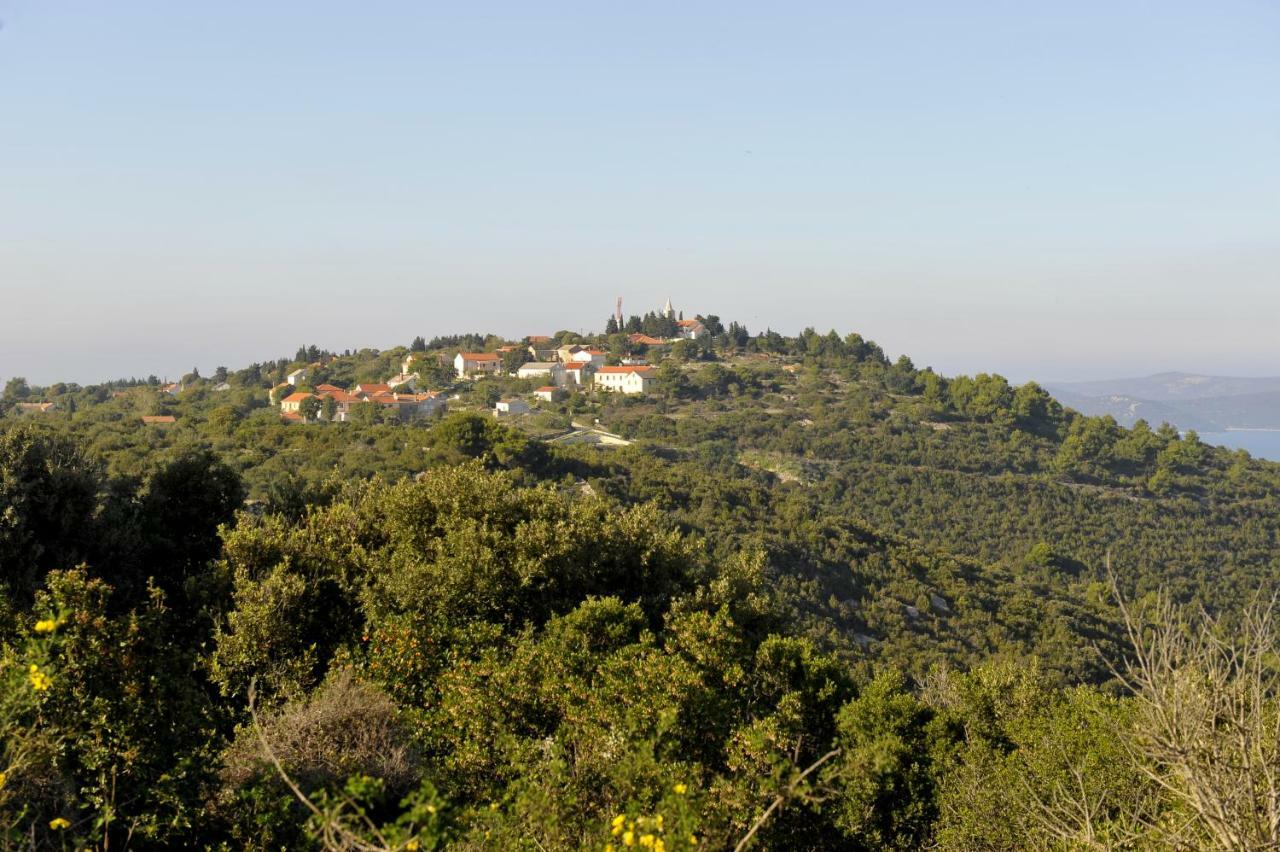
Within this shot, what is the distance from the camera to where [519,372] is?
110 meters

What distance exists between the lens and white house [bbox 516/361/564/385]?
107438 millimetres

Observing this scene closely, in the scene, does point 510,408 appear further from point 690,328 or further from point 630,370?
point 690,328

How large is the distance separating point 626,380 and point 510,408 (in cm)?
1882

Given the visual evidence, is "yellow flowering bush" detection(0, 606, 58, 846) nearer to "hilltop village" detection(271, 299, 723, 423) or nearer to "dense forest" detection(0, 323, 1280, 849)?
"dense forest" detection(0, 323, 1280, 849)

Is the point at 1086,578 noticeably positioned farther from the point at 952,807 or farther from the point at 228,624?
the point at 228,624

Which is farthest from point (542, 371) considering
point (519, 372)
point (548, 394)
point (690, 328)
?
point (690, 328)

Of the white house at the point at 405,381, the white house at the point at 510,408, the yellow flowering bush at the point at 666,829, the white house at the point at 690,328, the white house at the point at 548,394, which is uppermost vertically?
the white house at the point at 690,328

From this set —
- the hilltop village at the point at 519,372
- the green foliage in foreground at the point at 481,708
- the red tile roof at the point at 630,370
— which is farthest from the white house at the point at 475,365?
the green foliage in foreground at the point at 481,708

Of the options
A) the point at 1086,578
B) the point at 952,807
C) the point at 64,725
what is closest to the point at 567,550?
the point at 952,807

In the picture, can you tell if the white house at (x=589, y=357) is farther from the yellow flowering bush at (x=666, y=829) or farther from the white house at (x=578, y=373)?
the yellow flowering bush at (x=666, y=829)

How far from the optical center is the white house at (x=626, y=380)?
103375 mm

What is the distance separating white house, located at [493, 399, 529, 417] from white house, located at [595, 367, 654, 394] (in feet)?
45.6

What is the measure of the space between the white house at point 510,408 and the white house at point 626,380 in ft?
45.6

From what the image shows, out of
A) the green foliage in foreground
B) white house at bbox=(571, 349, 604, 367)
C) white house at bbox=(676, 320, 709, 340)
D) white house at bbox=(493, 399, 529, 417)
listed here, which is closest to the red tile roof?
white house at bbox=(571, 349, 604, 367)
